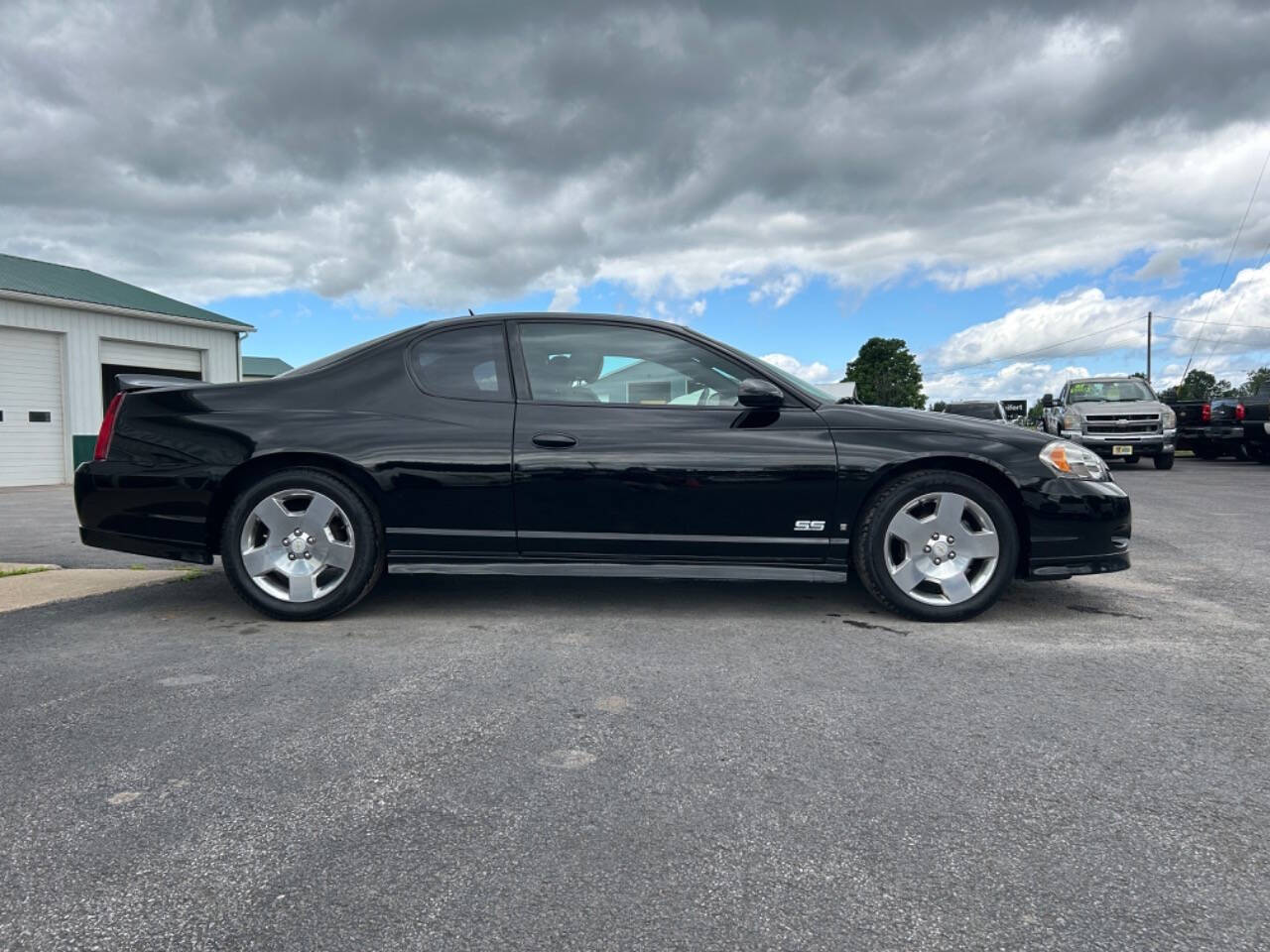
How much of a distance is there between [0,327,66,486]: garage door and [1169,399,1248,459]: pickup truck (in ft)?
76.0

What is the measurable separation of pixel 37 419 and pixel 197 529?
16.3 metres

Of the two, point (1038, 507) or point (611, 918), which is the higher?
point (1038, 507)

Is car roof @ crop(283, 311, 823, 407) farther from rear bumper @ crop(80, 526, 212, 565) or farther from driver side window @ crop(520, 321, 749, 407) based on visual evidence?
rear bumper @ crop(80, 526, 212, 565)

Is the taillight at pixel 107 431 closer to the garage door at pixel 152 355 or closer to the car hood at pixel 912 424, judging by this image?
the car hood at pixel 912 424

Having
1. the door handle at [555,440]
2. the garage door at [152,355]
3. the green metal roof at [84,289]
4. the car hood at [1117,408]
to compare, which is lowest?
the door handle at [555,440]

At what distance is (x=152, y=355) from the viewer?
18938 millimetres

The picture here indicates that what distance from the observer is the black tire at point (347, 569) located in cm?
386

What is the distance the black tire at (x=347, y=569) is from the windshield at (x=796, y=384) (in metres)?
2.08

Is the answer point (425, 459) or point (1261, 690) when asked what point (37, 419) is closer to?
point (425, 459)

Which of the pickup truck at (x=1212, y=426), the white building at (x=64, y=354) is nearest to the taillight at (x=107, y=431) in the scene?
the white building at (x=64, y=354)

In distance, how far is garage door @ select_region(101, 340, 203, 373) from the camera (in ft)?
59.4

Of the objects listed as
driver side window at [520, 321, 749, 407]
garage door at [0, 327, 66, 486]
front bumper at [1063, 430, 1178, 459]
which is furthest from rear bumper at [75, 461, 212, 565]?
garage door at [0, 327, 66, 486]

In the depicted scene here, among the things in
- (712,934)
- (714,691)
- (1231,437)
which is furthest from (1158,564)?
(1231,437)

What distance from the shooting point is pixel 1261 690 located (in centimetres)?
283
